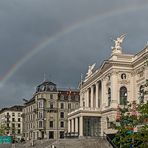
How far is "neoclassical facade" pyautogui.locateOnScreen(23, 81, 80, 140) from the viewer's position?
5969 inches

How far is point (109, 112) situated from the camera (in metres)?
97.1

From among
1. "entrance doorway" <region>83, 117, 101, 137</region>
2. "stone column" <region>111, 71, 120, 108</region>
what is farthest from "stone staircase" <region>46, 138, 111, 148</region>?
"entrance doorway" <region>83, 117, 101, 137</region>

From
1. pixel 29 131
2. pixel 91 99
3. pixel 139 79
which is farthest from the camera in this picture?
pixel 29 131

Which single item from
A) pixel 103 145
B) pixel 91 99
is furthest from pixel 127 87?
pixel 103 145

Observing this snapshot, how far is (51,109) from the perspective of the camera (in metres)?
154

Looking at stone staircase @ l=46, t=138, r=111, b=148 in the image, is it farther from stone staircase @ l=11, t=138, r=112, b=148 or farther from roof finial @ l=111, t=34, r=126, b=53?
roof finial @ l=111, t=34, r=126, b=53

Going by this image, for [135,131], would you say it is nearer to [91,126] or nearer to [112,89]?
[112,89]

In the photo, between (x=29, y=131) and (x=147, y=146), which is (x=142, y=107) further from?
(x=29, y=131)

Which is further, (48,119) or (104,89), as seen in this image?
(48,119)

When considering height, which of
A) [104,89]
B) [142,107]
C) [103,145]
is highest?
[104,89]

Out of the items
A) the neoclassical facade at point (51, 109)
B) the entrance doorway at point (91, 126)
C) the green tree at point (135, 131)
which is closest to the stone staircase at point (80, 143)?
the entrance doorway at point (91, 126)

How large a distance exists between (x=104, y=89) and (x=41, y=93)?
54.4 m

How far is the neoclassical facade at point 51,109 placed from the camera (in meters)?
152

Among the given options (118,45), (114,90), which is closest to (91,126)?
(114,90)
